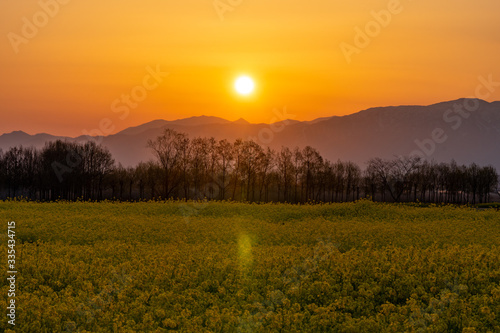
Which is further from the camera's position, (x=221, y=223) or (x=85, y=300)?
(x=221, y=223)

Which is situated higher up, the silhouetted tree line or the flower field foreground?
the silhouetted tree line

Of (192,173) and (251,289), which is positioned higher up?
(192,173)

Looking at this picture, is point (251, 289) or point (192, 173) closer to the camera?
point (251, 289)

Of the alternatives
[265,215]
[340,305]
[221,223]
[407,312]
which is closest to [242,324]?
[340,305]

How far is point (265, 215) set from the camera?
1515 inches

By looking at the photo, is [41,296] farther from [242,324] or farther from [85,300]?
[242,324]

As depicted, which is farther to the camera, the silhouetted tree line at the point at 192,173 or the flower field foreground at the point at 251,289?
the silhouetted tree line at the point at 192,173

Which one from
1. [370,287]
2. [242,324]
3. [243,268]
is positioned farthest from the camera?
[243,268]

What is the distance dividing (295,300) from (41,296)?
668 centimetres

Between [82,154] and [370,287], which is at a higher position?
[82,154]

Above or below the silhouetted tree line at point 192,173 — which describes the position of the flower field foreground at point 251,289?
below

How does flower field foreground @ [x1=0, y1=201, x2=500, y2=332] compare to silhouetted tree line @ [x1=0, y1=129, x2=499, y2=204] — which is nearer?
flower field foreground @ [x1=0, y1=201, x2=500, y2=332]

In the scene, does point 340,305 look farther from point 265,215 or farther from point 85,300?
point 265,215

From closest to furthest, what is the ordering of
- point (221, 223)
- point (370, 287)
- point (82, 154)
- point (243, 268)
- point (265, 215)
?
point (370, 287)
point (243, 268)
point (221, 223)
point (265, 215)
point (82, 154)
